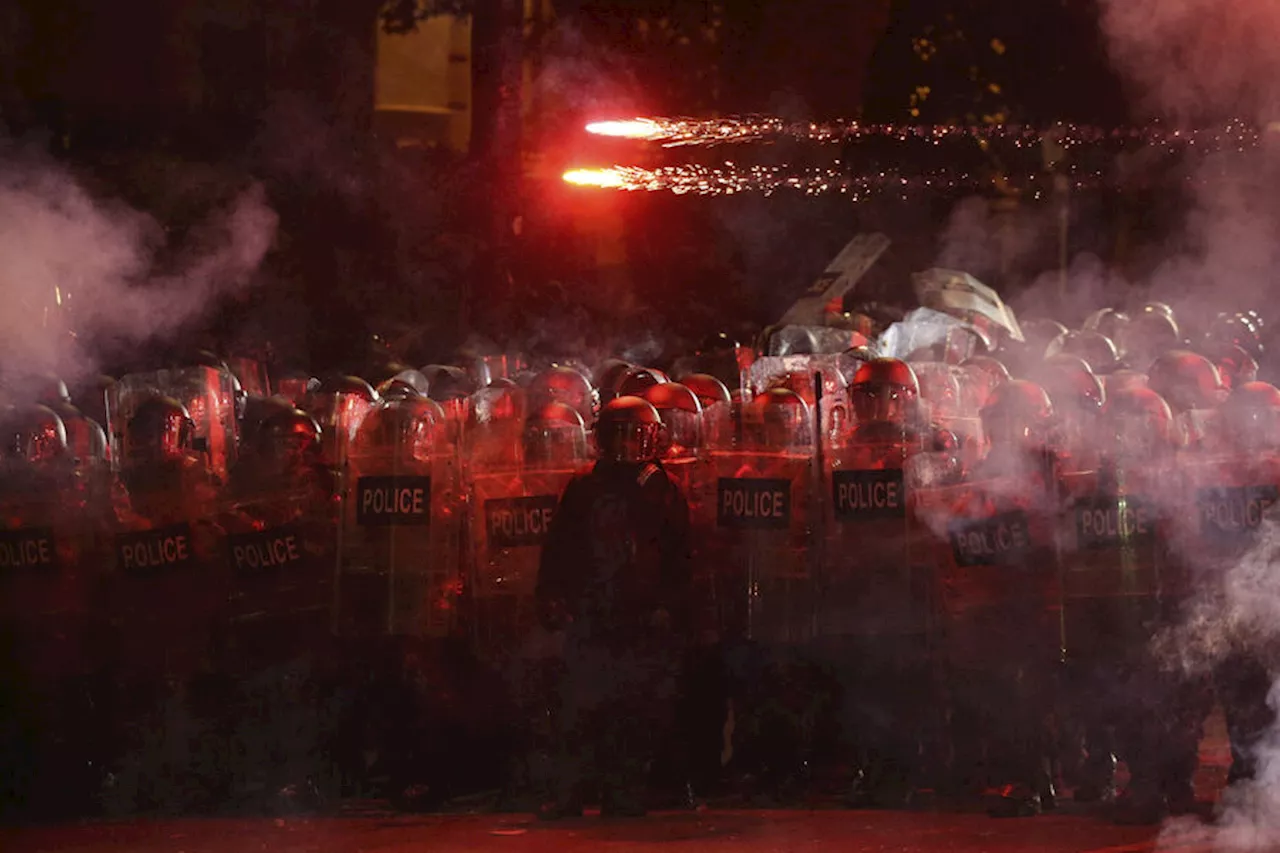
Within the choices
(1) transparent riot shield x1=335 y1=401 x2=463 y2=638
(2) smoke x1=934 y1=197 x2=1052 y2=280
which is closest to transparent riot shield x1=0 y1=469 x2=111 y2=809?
(1) transparent riot shield x1=335 y1=401 x2=463 y2=638

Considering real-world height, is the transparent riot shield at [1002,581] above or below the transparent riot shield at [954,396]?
below

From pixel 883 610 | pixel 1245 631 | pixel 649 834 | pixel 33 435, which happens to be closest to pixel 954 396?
pixel 883 610

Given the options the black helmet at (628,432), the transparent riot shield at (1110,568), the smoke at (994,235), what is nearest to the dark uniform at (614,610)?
the black helmet at (628,432)

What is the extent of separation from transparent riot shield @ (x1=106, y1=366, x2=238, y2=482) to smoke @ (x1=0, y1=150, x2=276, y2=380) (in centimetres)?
81

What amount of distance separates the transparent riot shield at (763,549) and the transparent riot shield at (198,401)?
2.49 metres

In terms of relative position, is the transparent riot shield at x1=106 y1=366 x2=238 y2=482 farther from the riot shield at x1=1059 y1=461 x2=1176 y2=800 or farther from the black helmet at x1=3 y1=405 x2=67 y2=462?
the riot shield at x1=1059 y1=461 x2=1176 y2=800

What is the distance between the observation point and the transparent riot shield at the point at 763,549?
6.45 metres

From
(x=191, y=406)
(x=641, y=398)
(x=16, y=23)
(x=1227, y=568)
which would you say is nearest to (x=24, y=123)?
(x=16, y=23)

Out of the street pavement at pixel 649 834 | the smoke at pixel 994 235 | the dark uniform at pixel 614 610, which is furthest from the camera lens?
the smoke at pixel 994 235

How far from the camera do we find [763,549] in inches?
255

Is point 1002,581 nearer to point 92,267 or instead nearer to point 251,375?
point 251,375

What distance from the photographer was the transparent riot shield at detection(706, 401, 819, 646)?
6.45m

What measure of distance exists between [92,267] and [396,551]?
4.13 metres

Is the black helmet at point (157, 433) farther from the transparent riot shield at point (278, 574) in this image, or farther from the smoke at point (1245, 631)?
the smoke at point (1245, 631)
